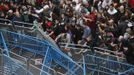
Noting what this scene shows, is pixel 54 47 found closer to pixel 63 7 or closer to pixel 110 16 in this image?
pixel 110 16

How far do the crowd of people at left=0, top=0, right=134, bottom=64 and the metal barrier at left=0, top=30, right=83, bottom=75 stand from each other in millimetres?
1002

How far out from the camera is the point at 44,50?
47.8ft

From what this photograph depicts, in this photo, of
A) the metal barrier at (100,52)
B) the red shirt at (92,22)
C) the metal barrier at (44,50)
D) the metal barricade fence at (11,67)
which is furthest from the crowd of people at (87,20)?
the metal barricade fence at (11,67)

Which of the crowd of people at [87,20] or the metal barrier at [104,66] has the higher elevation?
the crowd of people at [87,20]

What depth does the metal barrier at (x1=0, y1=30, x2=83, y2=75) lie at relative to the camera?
1147 cm

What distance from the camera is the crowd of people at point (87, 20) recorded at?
14914 mm

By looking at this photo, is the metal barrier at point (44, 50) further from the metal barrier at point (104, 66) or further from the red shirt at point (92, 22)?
the red shirt at point (92, 22)

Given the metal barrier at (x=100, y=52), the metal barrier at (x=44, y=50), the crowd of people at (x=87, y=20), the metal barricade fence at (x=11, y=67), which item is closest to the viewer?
the metal barrier at (x=44, y=50)

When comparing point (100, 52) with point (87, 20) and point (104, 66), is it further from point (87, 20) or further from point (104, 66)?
point (87, 20)

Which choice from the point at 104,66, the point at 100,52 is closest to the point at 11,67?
the point at 104,66

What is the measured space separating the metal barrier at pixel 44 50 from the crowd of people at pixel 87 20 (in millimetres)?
1002

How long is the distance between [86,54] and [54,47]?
2.39 meters

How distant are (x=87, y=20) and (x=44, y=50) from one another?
264 cm

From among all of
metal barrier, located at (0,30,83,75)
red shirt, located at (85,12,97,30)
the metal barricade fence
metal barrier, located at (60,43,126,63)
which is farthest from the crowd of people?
the metal barricade fence
